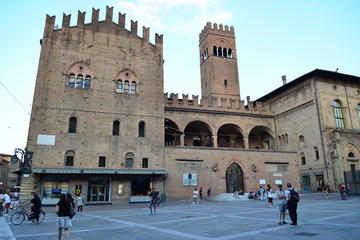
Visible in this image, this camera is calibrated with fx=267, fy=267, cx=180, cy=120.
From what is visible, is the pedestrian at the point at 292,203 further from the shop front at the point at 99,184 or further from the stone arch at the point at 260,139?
the stone arch at the point at 260,139

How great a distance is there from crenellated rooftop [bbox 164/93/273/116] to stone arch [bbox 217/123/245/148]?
273 cm

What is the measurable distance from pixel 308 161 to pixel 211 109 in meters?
13.4

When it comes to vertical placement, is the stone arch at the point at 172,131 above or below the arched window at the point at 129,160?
above

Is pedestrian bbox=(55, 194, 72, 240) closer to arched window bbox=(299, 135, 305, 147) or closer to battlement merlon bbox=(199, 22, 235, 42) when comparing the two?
arched window bbox=(299, 135, 305, 147)

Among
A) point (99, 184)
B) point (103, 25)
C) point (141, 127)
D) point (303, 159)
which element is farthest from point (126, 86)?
point (303, 159)

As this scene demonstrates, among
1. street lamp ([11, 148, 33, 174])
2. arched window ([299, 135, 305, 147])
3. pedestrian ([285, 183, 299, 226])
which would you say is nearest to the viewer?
pedestrian ([285, 183, 299, 226])

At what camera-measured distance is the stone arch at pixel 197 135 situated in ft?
119

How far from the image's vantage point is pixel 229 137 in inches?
1523

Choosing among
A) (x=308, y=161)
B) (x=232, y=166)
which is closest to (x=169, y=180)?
(x=232, y=166)

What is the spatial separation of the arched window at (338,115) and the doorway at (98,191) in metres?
27.4

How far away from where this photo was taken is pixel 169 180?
2714 centimetres

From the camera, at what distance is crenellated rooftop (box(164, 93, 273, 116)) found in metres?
32.7

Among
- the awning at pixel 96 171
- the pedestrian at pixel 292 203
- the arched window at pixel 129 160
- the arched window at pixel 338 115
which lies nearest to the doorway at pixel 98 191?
the awning at pixel 96 171

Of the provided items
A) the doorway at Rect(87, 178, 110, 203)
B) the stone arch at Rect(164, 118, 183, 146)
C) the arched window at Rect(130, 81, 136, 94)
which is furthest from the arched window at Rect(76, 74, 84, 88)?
the stone arch at Rect(164, 118, 183, 146)
